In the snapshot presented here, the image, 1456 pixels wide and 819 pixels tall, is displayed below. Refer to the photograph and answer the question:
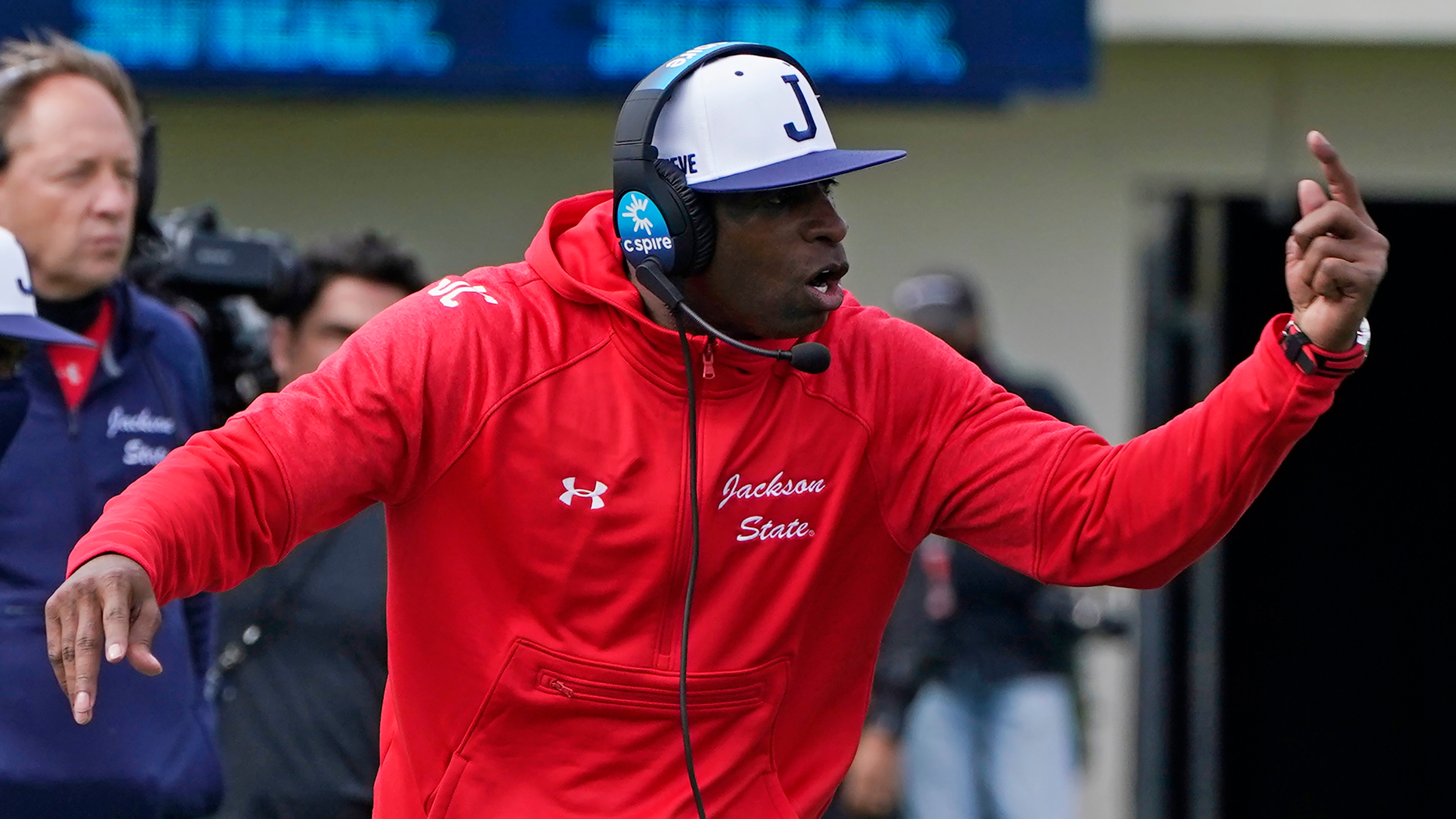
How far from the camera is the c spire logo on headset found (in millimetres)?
2721

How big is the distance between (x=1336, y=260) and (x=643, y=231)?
0.92 metres

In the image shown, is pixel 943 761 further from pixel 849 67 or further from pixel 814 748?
pixel 814 748

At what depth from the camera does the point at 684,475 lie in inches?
107

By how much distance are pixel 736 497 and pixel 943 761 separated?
351cm

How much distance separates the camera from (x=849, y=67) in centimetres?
596

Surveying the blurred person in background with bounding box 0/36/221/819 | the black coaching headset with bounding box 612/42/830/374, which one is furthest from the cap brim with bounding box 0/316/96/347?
the black coaching headset with bounding box 612/42/830/374

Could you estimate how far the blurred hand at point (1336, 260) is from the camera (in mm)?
2512

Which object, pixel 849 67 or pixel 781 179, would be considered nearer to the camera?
pixel 781 179

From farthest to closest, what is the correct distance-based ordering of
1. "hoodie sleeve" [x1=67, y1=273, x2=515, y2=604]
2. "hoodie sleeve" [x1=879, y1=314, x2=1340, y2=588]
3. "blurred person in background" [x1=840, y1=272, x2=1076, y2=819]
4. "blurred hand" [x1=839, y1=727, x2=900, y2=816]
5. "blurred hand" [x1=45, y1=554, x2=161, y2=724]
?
1. "blurred person in background" [x1=840, y1=272, x2=1076, y2=819]
2. "blurred hand" [x1=839, y1=727, x2=900, y2=816]
3. "hoodie sleeve" [x1=879, y1=314, x2=1340, y2=588]
4. "hoodie sleeve" [x1=67, y1=273, x2=515, y2=604]
5. "blurred hand" [x1=45, y1=554, x2=161, y2=724]

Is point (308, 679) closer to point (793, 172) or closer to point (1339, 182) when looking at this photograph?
point (793, 172)

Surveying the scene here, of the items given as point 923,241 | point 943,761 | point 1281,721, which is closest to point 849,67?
point 923,241

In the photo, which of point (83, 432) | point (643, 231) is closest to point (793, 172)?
point (643, 231)

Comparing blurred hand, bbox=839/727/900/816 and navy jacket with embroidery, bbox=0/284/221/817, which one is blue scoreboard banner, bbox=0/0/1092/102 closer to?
blurred hand, bbox=839/727/900/816

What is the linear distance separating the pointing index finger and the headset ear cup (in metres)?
0.81
